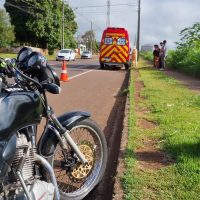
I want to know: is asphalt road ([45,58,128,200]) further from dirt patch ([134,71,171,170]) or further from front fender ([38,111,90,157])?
front fender ([38,111,90,157])

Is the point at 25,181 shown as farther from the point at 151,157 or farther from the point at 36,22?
the point at 36,22

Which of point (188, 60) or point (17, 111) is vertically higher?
point (17, 111)

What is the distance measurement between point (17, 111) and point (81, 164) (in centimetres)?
121

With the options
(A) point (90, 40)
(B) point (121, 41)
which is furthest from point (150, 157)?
(A) point (90, 40)

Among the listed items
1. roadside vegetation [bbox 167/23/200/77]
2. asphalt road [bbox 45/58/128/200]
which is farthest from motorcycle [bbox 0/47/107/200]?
roadside vegetation [bbox 167/23/200/77]

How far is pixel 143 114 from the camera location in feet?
26.9

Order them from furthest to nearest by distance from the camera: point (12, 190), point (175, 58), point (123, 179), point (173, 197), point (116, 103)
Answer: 1. point (175, 58)
2. point (116, 103)
3. point (123, 179)
4. point (173, 197)
5. point (12, 190)

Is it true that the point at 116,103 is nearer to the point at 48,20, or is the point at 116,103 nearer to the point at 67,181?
the point at 67,181

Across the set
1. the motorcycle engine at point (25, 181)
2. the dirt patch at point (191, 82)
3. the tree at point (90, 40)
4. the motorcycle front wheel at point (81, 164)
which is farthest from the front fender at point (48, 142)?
the tree at point (90, 40)

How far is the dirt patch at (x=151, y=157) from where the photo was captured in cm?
485

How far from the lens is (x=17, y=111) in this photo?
9.92ft

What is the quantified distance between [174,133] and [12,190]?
3634mm

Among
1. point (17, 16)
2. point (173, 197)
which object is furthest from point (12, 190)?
point (17, 16)

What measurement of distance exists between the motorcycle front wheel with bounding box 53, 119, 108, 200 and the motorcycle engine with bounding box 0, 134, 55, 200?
1.78 feet
